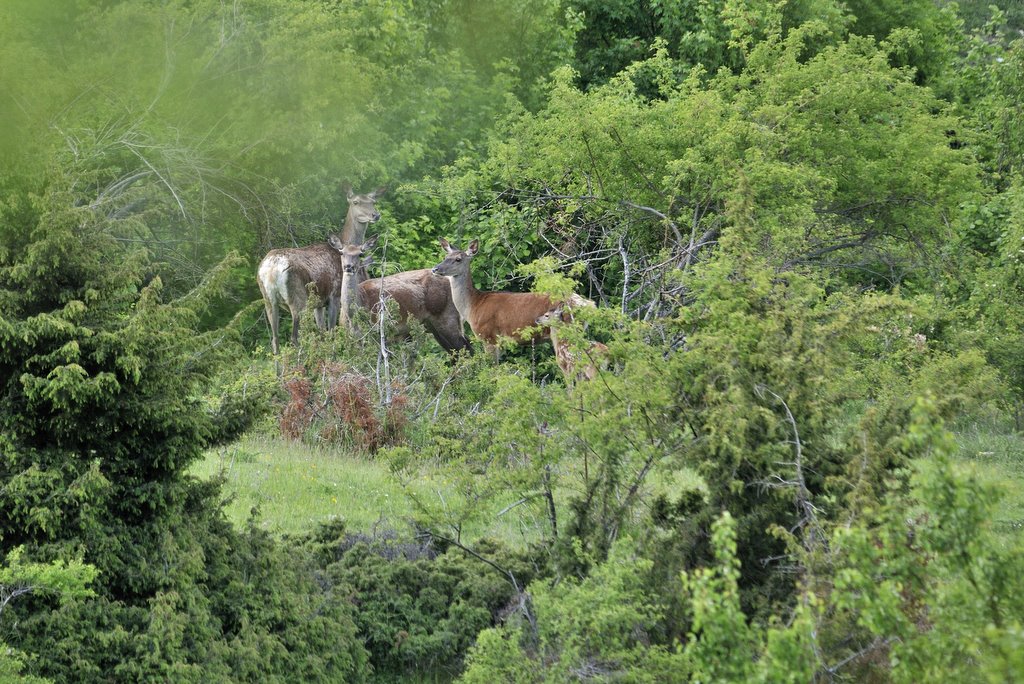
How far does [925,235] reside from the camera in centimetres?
1733

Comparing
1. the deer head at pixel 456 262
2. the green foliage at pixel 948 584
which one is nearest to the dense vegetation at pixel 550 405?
the green foliage at pixel 948 584

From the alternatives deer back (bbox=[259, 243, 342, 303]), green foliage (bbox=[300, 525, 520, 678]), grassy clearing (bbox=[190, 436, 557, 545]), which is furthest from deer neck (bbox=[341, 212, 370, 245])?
green foliage (bbox=[300, 525, 520, 678])

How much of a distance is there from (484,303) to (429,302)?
1.73 m

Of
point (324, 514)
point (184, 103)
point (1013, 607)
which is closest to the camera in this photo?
point (1013, 607)

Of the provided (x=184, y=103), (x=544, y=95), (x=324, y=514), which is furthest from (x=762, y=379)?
(x=544, y=95)

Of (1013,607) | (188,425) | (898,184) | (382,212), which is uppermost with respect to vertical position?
(1013,607)

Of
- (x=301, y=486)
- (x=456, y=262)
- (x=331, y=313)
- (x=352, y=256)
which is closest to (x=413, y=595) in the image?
(x=301, y=486)

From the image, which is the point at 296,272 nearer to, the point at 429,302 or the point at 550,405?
the point at 429,302

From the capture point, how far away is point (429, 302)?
2103 cm

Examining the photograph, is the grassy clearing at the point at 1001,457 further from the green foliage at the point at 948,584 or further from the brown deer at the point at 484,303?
the brown deer at the point at 484,303

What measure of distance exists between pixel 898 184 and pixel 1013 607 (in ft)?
41.7

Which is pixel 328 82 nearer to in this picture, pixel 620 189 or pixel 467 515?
pixel 620 189

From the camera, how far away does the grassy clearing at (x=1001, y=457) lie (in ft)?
36.8

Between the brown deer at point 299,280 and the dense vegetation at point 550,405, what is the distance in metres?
1.25
